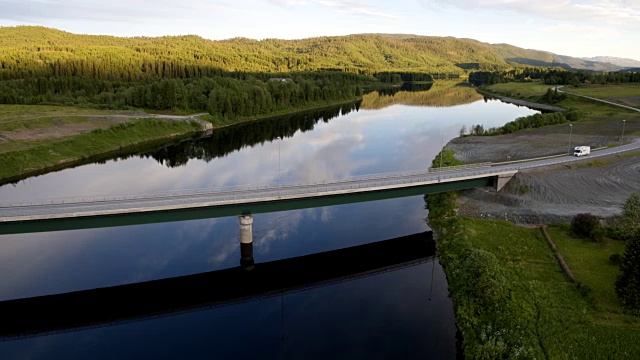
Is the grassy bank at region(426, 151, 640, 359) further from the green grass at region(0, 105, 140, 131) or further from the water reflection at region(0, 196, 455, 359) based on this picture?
the green grass at region(0, 105, 140, 131)

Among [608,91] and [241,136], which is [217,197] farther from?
[608,91]

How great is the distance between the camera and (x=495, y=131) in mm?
108750

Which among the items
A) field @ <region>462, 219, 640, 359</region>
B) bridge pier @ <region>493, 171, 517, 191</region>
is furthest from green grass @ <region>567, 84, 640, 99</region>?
field @ <region>462, 219, 640, 359</region>

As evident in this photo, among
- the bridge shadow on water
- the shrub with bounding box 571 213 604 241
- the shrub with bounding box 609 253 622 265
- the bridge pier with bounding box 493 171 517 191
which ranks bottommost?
the bridge shadow on water

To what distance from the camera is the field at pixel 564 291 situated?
29.7m

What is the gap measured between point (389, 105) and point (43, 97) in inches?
5095

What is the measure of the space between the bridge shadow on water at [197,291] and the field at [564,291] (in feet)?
27.4

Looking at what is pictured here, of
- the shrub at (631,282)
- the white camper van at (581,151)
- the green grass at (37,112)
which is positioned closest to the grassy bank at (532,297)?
the shrub at (631,282)

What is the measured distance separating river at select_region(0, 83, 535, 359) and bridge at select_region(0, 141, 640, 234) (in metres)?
4.89

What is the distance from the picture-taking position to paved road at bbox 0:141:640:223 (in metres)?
41.0

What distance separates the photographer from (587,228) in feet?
150

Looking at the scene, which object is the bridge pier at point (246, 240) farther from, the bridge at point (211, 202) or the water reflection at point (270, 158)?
the water reflection at point (270, 158)

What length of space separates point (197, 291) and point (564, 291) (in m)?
31.4

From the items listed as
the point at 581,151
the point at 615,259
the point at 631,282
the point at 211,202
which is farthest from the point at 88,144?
the point at 631,282
